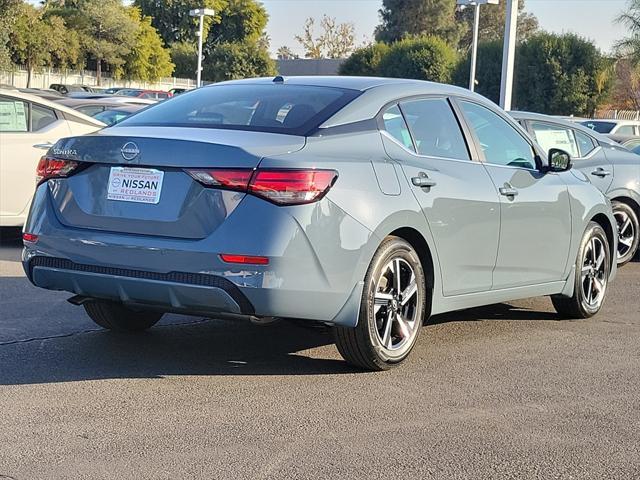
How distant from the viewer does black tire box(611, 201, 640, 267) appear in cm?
1033

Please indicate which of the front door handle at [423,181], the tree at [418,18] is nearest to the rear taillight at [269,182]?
the front door handle at [423,181]

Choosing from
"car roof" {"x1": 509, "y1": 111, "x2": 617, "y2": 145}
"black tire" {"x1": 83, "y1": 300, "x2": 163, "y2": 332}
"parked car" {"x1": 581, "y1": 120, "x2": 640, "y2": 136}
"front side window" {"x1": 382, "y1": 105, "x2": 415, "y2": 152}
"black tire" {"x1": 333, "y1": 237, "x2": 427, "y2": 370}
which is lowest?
"black tire" {"x1": 83, "y1": 300, "x2": 163, "y2": 332}

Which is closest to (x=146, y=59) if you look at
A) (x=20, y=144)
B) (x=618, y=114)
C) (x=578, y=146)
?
(x=618, y=114)

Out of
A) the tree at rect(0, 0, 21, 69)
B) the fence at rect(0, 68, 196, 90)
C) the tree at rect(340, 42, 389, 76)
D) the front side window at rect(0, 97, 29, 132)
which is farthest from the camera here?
the tree at rect(340, 42, 389, 76)

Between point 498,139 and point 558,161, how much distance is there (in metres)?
0.52

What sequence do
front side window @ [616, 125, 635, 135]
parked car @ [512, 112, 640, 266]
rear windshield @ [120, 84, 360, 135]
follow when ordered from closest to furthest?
rear windshield @ [120, 84, 360, 135]
parked car @ [512, 112, 640, 266]
front side window @ [616, 125, 635, 135]

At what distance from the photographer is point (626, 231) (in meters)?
10.5

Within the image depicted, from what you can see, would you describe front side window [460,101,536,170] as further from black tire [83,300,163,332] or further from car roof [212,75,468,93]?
black tire [83,300,163,332]

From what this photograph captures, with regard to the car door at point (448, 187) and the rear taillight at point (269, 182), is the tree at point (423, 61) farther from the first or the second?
the rear taillight at point (269, 182)

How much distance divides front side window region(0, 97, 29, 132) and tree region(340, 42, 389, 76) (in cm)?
5749

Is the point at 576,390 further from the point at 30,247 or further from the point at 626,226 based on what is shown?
the point at 626,226

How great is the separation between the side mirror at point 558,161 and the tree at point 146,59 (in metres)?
78.5

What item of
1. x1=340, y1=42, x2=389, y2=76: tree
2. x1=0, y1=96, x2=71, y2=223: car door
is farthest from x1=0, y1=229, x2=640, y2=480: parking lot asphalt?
x1=340, y1=42, x2=389, y2=76: tree

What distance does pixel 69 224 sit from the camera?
5246 millimetres
